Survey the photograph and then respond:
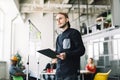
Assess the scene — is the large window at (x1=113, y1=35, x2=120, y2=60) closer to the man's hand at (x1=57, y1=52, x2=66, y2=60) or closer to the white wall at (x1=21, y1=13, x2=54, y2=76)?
the man's hand at (x1=57, y1=52, x2=66, y2=60)

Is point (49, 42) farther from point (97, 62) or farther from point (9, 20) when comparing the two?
point (97, 62)

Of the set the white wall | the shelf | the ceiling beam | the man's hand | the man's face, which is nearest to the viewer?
the man's hand

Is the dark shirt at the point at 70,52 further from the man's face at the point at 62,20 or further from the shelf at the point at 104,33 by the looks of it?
the shelf at the point at 104,33

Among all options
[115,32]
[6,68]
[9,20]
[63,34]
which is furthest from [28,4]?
[63,34]

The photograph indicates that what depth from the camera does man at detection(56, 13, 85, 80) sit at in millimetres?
2111

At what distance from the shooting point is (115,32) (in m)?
7.00

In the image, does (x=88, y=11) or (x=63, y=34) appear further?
(x=88, y=11)

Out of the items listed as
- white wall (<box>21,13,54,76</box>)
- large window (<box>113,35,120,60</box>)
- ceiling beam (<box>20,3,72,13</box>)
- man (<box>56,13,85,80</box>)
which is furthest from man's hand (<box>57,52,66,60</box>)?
white wall (<box>21,13,54,76</box>)

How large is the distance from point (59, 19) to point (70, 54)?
342 mm

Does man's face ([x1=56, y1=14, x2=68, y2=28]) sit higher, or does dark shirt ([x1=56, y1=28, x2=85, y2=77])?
man's face ([x1=56, y1=14, x2=68, y2=28])

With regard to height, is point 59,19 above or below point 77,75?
above

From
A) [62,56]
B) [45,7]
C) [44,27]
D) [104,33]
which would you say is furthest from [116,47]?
[44,27]

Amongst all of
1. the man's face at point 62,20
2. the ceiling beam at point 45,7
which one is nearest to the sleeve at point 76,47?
the man's face at point 62,20

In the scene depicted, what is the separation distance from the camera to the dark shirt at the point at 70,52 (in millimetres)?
2123
